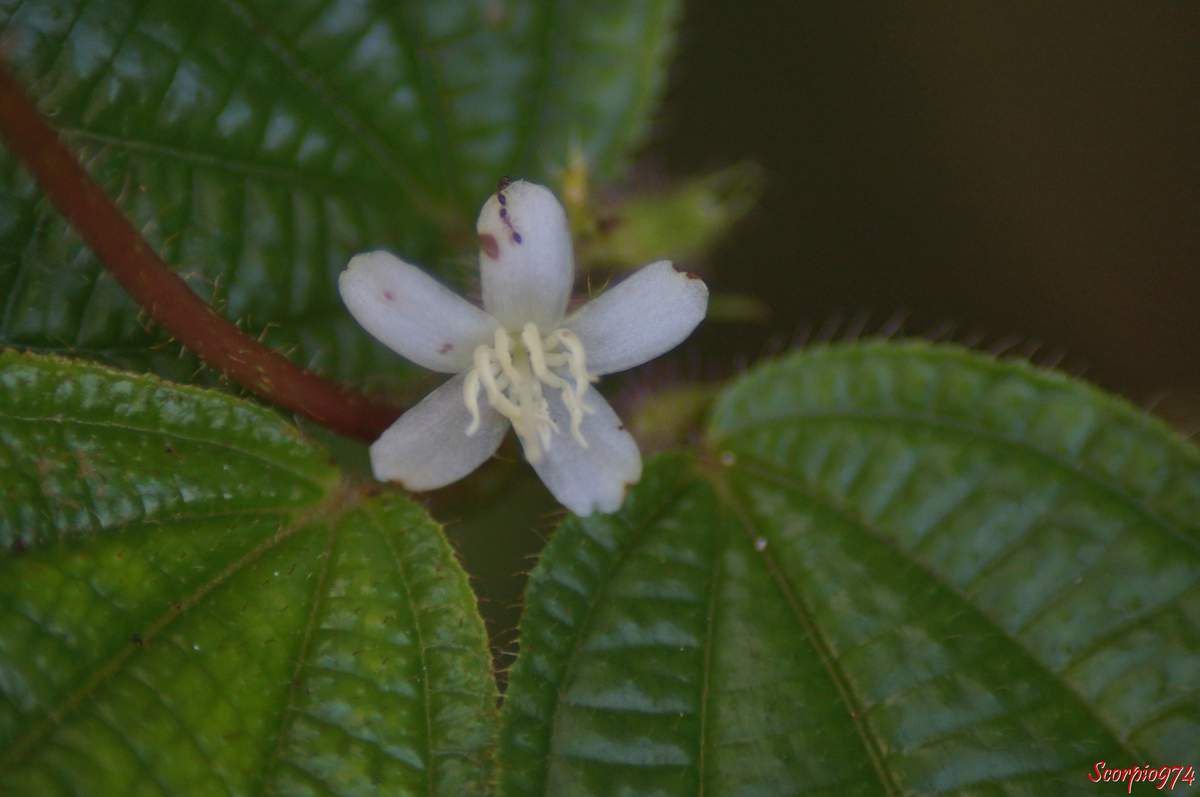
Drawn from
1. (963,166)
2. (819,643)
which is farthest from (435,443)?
(963,166)

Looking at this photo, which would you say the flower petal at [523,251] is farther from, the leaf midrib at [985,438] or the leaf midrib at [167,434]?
the leaf midrib at [985,438]

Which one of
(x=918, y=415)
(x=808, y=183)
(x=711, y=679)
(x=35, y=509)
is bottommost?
(x=711, y=679)

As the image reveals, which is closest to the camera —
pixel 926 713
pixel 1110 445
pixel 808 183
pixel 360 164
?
pixel 926 713

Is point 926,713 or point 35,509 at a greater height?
point 35,509

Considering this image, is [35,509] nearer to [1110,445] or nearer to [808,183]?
[1110,445]

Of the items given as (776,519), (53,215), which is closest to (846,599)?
(776,519)
